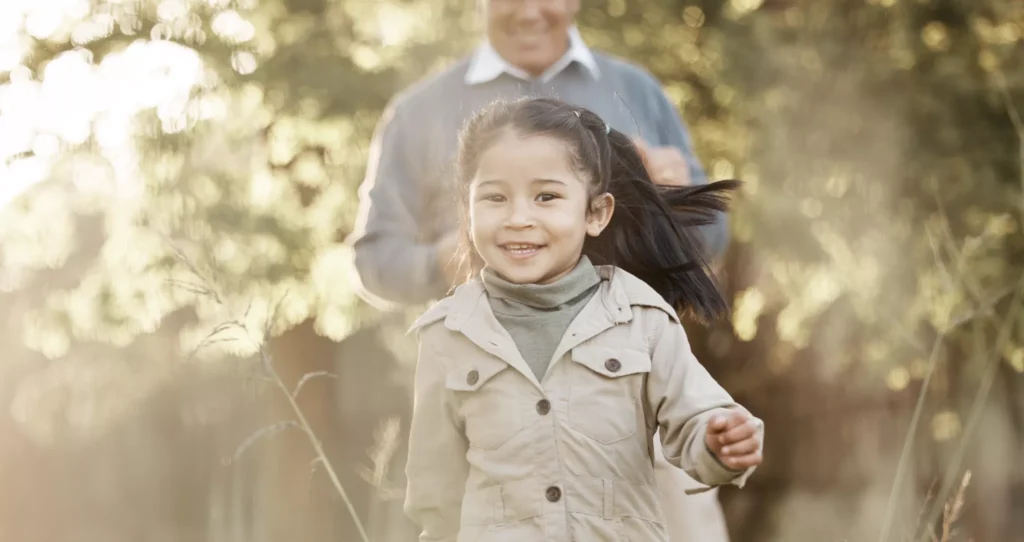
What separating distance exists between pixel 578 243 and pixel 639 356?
20cm

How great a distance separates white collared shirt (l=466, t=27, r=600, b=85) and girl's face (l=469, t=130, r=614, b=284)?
3.53 ft

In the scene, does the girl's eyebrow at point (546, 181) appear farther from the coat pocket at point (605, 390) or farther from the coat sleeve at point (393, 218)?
the coat sleeve at point (393, 218)

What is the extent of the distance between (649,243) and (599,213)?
18 cm

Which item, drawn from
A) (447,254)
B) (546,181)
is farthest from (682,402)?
(447,254)

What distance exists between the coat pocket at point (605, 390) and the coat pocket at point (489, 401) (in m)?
0.09

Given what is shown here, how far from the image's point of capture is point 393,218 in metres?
3.21

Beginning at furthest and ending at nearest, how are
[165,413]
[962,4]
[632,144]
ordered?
[165,413]
[962,4]
[632,144]

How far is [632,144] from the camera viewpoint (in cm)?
229

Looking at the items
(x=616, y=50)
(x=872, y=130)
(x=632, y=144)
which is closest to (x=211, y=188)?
(x=616, y=50)

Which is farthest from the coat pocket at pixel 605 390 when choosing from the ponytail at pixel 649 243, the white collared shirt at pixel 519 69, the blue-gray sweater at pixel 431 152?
the white collared shirt at pixel 519 69

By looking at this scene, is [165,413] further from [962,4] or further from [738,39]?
[962,4]

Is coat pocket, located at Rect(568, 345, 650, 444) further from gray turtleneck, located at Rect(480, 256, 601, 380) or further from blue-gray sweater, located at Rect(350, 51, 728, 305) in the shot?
blue-gray sweater, located at Rect(350, 51, 728, 305)

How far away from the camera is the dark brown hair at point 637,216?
2137 mm

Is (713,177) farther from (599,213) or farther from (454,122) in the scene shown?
(599,213)
